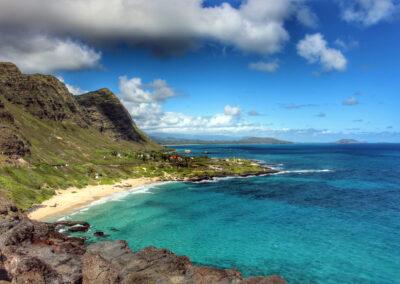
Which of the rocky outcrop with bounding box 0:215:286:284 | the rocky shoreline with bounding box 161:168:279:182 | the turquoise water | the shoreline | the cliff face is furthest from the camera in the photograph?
the cliff face

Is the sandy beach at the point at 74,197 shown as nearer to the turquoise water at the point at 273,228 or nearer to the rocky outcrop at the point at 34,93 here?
the turquoise water at the point at 273,228

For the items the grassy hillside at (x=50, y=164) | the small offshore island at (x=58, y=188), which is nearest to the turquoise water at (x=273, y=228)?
the small offshore island at (x=58, y=188)

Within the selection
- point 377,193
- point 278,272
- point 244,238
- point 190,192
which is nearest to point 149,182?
point 190,192

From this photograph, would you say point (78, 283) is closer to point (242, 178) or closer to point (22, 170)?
point (22, 170)

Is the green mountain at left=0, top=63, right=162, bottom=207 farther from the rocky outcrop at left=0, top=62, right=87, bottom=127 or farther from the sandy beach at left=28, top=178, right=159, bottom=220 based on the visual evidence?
the sandy beach at left=28, top=178, right=159, bottom=220

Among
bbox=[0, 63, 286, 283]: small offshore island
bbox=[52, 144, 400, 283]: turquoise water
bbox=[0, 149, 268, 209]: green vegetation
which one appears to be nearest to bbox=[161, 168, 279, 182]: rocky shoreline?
bbox=[0, 63, 286, 283]: small offshore island
